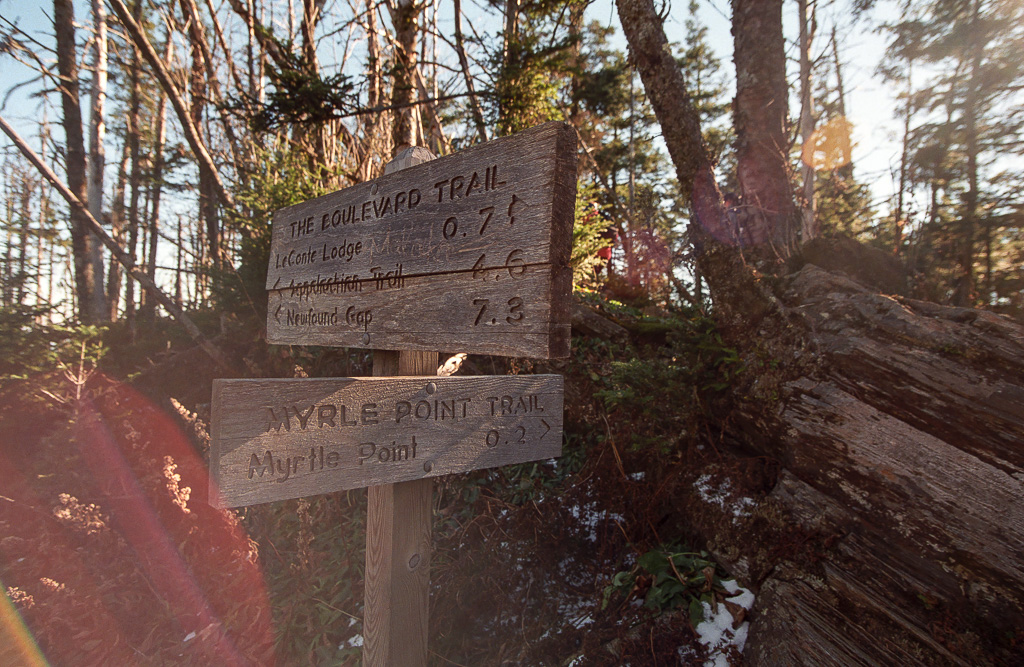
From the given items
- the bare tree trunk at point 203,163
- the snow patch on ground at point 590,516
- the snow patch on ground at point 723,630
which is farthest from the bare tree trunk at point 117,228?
the snow patch on ground at point 723,630

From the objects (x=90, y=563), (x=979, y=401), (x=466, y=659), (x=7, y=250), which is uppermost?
(x=7, y=250)

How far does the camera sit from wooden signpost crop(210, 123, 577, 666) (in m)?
1.47

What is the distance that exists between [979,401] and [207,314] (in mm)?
9721

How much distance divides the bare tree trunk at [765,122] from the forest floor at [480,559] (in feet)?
4.92

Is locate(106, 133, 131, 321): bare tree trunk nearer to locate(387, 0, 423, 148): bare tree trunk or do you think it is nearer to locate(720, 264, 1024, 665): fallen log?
locate(387, 0, 423, 148): bare tree trunk

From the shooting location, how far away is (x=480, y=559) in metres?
3.63

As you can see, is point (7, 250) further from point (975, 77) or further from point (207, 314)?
point (975, 77)

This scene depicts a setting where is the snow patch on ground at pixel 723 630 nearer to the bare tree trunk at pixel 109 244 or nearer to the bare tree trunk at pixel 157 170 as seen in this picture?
the bare tree trunk at pixel 109 244

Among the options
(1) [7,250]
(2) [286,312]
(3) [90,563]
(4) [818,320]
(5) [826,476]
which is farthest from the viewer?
(1) [7,250]

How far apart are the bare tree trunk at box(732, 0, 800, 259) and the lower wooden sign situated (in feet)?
11.8

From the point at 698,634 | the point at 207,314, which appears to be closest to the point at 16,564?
the point at 207,314

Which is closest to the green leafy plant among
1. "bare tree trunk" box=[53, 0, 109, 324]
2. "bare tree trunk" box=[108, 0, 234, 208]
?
"bare tree trunk" box=[108, 0, 234, 208]

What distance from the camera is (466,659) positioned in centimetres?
313

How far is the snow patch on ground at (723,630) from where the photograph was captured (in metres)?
2.55
